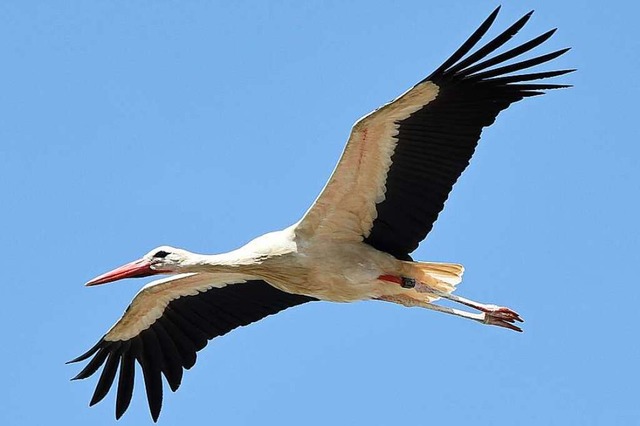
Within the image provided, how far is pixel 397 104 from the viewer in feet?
34.8

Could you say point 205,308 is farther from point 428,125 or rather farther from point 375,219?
point 428,125

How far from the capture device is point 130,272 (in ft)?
38.8

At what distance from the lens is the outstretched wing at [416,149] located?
10.6m

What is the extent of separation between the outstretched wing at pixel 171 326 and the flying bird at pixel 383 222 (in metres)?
0.02

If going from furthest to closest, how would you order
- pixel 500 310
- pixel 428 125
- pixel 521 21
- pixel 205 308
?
pixel 205 308 → pixel 500 310 → pixel 428 125 → pixel 521 21

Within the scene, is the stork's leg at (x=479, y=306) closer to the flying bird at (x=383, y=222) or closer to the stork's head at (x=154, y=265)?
the flying bird at (x=383, y=222)

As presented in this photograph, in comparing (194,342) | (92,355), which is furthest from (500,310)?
(92,355)

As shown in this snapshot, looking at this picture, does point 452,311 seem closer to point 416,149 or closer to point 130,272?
point 416,149

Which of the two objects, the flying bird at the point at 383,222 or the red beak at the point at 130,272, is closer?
the flying bird at the point at 383,222

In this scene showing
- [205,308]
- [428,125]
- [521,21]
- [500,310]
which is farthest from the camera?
[205,308]

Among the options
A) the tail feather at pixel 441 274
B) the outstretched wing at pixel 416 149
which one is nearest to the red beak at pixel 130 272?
the outstretched wing at pixel 416 149

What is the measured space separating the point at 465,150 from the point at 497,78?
579 mm

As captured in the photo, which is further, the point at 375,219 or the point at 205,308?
the point at 205,308

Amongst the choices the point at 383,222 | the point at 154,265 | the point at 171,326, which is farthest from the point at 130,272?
the point at 383,222
